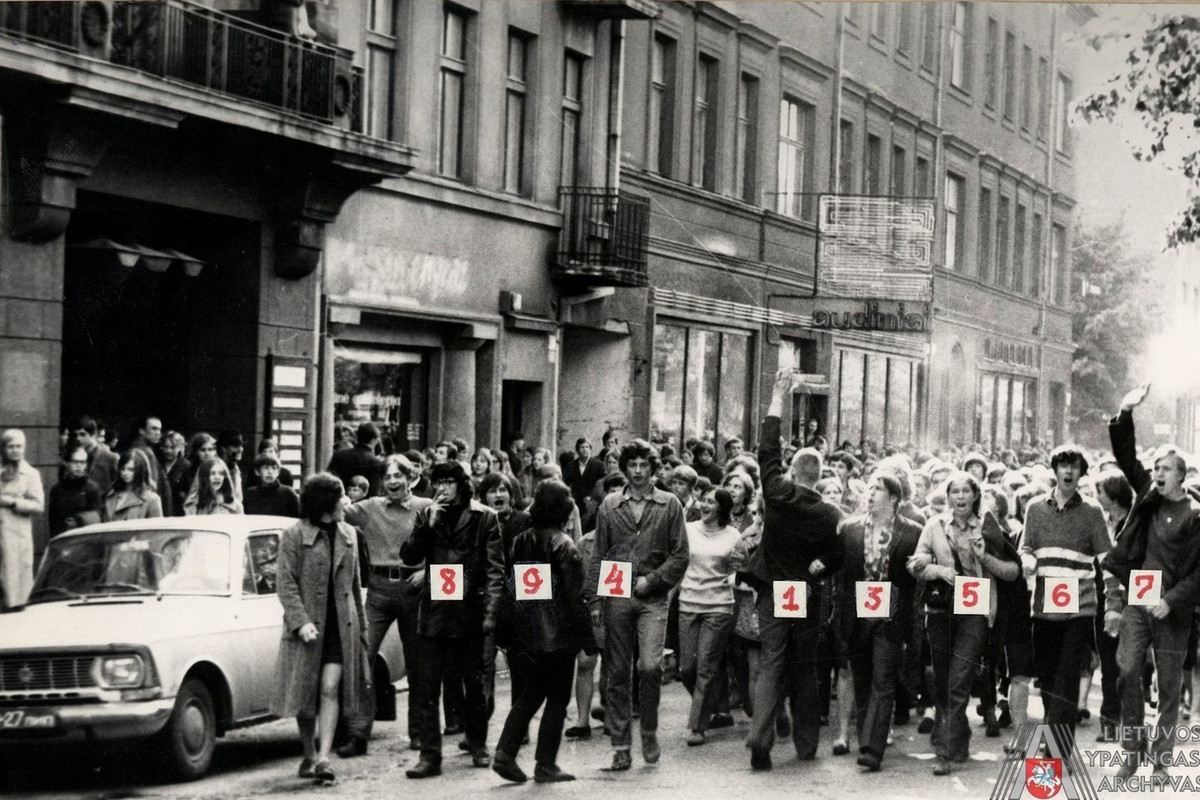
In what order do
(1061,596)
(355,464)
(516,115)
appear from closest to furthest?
(1061,596)
(355,464)
(516,115)

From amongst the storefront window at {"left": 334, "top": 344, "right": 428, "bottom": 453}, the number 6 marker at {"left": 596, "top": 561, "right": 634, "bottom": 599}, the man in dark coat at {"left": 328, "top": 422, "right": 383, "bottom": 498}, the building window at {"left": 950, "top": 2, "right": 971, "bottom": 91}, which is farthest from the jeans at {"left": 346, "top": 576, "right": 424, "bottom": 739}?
the storefront window at {"left": 334, "top": 344, "right": 428, "bottom": 453}

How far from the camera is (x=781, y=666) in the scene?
36.2 feet

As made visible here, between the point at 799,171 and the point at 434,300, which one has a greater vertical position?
the point at 799,171

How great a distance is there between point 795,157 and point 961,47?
7.40 m

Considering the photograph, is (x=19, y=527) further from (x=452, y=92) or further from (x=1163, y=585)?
(x=452, y=92)

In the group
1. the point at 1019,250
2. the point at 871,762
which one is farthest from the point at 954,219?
the point at 871,762

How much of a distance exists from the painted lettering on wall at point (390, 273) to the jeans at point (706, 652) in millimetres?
8377

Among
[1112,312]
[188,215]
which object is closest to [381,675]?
[188,215]

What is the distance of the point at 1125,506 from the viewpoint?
12031 millimetres

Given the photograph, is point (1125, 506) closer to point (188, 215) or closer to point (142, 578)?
point (142, 578)

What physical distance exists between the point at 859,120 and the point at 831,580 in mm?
14619

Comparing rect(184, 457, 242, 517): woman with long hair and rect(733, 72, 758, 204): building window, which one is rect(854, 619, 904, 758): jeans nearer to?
rect(184, 457, 242, 517): woman with long hair

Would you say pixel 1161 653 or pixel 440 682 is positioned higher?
pixel 1161 653

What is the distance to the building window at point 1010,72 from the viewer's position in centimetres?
1728
